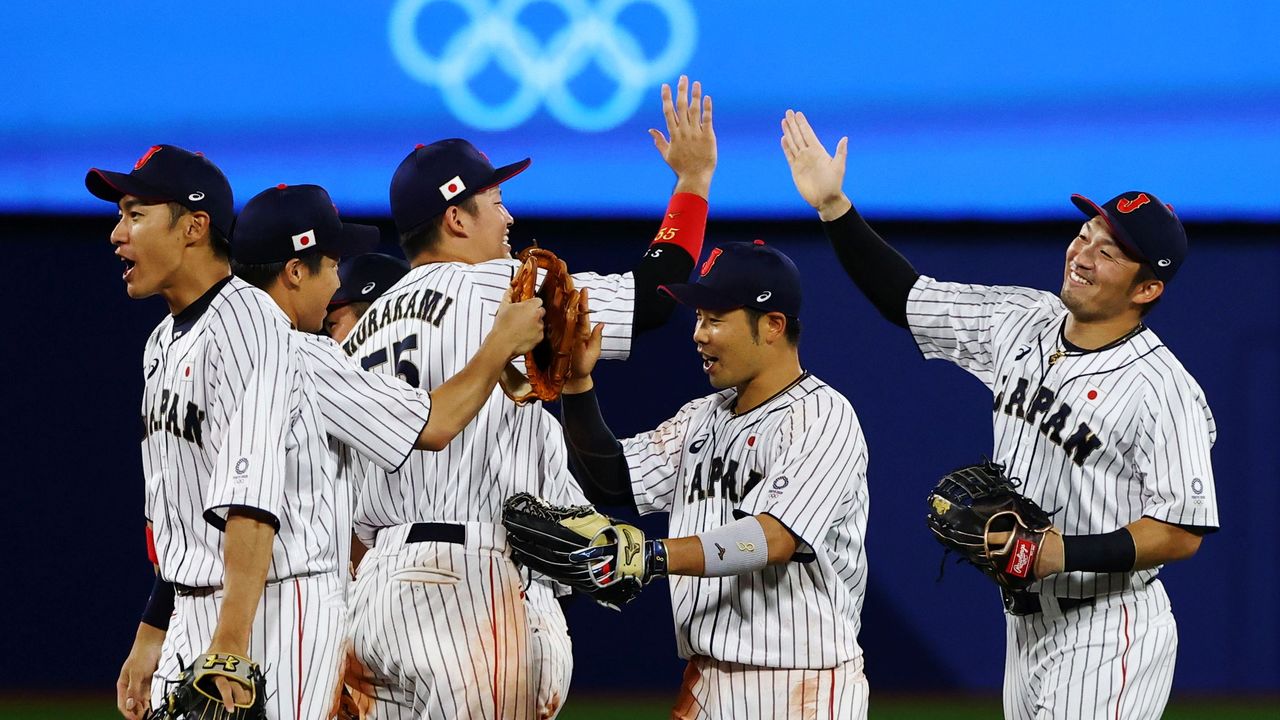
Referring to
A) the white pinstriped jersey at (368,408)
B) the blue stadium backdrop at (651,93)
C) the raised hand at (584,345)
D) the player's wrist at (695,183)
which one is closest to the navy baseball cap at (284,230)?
the white pinstriped jersey at (368,408)

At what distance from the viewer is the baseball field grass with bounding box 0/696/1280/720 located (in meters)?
7.79

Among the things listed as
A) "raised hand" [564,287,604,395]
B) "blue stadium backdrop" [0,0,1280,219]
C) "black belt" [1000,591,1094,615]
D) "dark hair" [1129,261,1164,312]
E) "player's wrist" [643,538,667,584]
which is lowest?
"black belt" [1000,591,1094,615]

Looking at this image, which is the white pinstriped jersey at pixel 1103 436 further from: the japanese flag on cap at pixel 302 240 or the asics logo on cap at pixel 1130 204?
the japanese flag on cap at pixel 302 240

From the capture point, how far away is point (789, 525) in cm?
368

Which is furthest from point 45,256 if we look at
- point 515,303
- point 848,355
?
point 515,303

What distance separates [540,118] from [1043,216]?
2.86 m

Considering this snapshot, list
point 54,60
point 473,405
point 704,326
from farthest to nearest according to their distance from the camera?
point 54,60 < point 704,326 < point 473,405

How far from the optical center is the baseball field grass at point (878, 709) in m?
7.79

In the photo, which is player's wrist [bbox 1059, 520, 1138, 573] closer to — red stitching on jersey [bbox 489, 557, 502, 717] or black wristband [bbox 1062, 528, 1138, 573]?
black wristband [bbox 1062, 528, 1138, 573]

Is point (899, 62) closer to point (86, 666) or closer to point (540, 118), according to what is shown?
point (540, 118)

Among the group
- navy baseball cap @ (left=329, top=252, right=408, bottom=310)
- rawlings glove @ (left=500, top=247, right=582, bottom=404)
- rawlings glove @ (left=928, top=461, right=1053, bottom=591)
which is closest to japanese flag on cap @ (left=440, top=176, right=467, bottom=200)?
rawlings glove @ (left=500, top=247, right=582, bottom=404)

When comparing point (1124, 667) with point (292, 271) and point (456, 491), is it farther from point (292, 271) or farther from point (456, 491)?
point (292, 271)

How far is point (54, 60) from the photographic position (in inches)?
307

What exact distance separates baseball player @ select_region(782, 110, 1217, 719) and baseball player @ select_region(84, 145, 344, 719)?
6.23 ft
